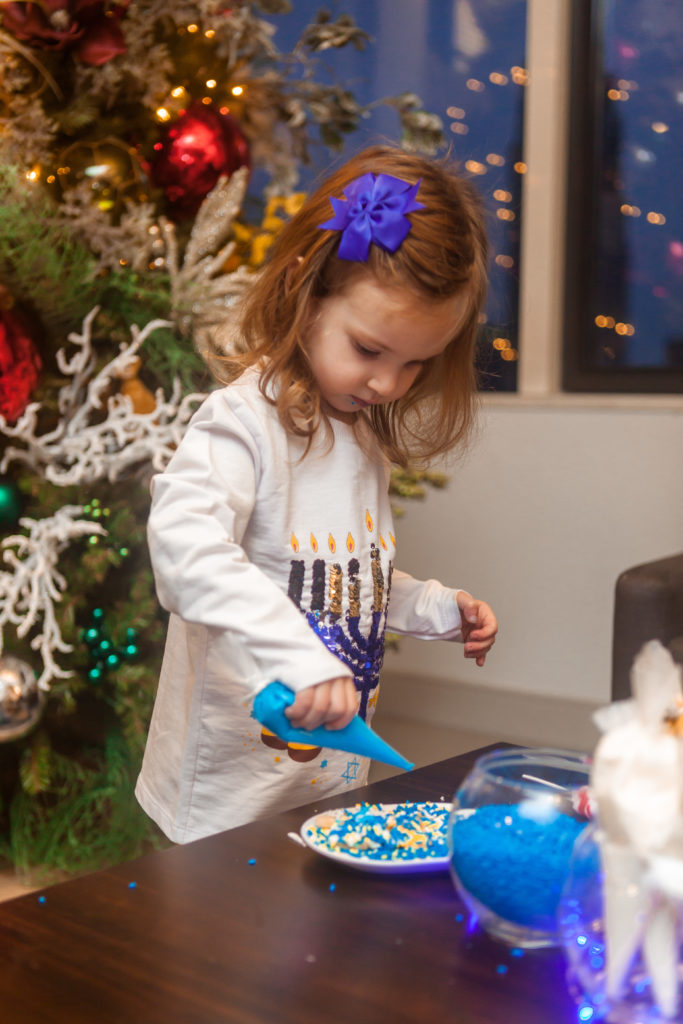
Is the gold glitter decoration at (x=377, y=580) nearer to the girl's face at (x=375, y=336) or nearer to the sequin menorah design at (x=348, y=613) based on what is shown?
the sequin menorah design at (x=348, y=613)

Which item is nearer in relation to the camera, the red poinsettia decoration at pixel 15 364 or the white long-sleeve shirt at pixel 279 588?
the white long-sleeve shirt at pixel 279 588

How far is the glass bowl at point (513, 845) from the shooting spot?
55cm

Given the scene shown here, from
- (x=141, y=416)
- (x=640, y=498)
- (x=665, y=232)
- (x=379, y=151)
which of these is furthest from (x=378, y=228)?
(x=665, y=232)

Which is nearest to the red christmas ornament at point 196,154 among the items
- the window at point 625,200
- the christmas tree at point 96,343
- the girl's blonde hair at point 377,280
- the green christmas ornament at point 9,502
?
the christmas tree at point 96,343

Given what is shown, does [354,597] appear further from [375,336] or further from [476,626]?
[375,336]

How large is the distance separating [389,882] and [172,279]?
1.20 m

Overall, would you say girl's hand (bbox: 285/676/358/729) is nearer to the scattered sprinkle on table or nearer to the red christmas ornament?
the scattered sprinkle on table

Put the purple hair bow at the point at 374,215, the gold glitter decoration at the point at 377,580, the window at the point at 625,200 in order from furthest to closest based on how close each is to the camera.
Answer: the window at the point at 625,200
the gold glitter decoration at the point at 377,580
the purple hair bow at the point at 374,215

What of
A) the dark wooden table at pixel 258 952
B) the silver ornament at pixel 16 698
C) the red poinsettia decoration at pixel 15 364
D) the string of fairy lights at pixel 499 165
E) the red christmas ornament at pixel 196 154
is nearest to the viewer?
the dark wooden table at pixel 258 952

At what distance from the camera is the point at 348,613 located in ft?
3.24

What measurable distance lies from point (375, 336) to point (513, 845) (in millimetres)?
487

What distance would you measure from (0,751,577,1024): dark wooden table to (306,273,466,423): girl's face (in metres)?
0.42

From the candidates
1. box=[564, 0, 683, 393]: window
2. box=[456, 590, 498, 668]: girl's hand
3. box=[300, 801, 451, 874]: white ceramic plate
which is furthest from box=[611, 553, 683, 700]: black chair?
box=[564, 0, 683, 393]: window

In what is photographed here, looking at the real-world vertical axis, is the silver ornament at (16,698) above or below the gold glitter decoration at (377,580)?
below
